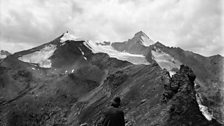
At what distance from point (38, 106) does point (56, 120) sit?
22876 mm

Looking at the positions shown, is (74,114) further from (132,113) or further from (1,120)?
(132,113)

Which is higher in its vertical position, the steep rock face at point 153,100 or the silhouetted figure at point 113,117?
the steep rock face at point 153,100

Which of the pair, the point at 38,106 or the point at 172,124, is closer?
the point at 172,124

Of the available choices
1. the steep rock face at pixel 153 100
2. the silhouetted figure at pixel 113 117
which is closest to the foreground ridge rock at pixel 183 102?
the steep rock face at pixel 153 100

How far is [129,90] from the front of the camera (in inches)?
5517

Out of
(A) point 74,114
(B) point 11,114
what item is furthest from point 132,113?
(B) point 11,114

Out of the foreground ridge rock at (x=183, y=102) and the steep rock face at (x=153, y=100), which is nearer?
the foreground ridge rock at (x=183, y=102)

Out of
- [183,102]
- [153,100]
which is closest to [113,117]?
[183,102]

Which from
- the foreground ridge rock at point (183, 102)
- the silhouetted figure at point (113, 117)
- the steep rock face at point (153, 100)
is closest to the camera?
the silhouetted figure at point (113, 117)

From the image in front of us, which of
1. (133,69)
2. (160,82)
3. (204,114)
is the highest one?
(133,69)

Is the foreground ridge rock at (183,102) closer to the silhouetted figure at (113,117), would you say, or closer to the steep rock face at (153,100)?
the steep rock face at (153,100)

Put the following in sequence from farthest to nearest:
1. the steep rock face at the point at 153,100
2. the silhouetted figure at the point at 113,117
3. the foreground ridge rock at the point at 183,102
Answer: the steep rock face at the point at 153,100
the foreground ridge rock at the point at 183,102
the silhouetted figure at the point at 113,117

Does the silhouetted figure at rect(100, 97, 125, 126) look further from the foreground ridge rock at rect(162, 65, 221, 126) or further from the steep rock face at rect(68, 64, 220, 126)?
the steep rock face at rect(68, 64, 220, 126)

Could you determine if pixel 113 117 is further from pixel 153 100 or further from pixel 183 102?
pixel 153 100
